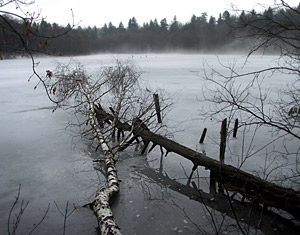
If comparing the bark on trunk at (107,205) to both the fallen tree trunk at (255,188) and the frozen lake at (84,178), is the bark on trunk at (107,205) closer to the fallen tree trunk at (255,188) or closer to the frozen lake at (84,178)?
the frozen lake at (84,178)

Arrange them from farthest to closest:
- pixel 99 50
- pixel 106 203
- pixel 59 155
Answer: pixel 99 50 → pixel 59 155 → pixel 106 203

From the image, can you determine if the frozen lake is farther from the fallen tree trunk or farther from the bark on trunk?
the fallen tree trunk

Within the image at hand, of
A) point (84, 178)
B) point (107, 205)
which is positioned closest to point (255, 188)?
point (107, 205)

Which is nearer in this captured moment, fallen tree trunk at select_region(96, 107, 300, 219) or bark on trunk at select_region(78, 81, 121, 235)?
bark on trunk at select_region(78, 81, 121, 235)

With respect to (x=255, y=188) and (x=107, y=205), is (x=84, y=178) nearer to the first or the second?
(x=107, y=205)

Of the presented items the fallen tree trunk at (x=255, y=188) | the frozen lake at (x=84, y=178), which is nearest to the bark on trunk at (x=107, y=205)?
the frozen lake at (x=84, y=178)

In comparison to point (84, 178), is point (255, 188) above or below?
above

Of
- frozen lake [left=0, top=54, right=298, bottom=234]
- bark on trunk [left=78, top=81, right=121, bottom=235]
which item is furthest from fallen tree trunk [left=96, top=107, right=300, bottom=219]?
bark on trunk [left=78, top=81, right=121, bottom=235]

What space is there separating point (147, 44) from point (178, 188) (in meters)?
95.8

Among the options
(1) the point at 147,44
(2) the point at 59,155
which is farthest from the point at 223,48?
(2) the point at 59,155

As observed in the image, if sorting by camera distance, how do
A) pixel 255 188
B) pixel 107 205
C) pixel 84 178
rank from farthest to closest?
1. pixel 84 178
2. pixel 255 188
3. pixel 107 205

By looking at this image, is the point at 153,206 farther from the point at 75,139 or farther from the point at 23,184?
the point at 75,139

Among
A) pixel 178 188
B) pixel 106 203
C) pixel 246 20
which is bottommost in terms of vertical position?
pixel 178 188

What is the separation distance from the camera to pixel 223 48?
3061 inches
